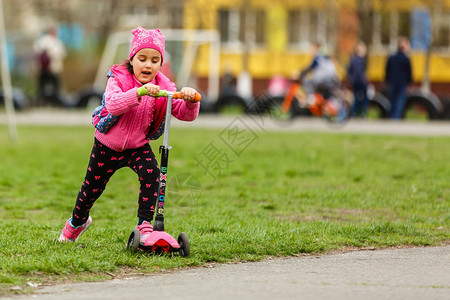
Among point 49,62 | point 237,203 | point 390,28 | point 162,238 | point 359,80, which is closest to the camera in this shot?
point 162,238

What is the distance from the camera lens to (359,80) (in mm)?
23531

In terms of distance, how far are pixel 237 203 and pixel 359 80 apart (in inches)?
593

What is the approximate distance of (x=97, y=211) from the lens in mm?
8625

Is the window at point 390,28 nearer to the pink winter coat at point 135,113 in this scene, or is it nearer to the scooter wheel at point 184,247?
the pink winter coat at point 135,113

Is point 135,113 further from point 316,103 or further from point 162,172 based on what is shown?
point 316,103

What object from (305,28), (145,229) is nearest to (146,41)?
(145,229)

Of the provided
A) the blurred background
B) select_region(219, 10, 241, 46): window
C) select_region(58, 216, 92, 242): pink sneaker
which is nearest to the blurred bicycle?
the blurred background

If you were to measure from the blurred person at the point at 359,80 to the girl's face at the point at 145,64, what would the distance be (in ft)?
58.2

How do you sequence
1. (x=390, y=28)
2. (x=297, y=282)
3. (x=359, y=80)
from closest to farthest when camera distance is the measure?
(x=297, y=282) < (x=359, y=80) < (x=390, y=28)

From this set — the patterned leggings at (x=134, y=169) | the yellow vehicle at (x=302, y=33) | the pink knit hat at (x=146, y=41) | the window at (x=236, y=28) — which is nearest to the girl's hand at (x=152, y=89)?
the pink knit hat at (x=146, y=41)

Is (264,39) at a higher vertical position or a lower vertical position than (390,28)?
lower

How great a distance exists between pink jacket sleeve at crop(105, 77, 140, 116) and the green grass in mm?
987

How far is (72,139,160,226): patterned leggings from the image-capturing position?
247 inches

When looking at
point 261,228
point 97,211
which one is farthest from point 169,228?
point 97,211
